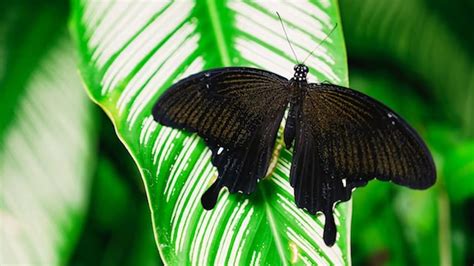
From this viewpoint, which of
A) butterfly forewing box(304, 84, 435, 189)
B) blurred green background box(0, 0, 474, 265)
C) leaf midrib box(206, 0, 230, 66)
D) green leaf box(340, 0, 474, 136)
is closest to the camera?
butterfly forewing box(304, 84, 435, 189)

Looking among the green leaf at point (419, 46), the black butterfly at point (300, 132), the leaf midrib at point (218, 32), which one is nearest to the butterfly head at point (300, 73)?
the black butterfly at point (300, 132)

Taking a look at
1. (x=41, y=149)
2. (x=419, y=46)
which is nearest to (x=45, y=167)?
(x=41, y=149)

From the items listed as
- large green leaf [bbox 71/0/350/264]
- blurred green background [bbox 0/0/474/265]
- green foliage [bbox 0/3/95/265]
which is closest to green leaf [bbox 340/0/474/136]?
blurred green background [bbox 0/0/474/265]

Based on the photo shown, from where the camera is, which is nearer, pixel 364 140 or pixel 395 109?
pixel 364 140

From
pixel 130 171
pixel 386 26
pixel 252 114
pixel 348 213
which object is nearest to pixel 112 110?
pixel 252 114

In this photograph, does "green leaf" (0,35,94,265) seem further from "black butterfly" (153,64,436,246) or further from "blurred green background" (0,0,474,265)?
"black butterfly" (153,64,436,246)

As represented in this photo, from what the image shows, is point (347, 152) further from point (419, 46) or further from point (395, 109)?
point (419, 46)
